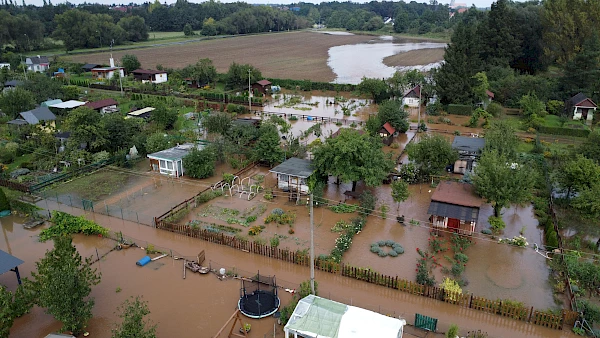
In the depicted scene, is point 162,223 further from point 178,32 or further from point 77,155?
point 178,32

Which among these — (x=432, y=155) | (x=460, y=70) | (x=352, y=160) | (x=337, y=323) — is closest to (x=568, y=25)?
(x=460, y=70)

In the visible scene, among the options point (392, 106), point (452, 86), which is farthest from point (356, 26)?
point (392, 106)

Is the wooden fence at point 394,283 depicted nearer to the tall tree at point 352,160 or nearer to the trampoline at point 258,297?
the trampoline at point 258,297

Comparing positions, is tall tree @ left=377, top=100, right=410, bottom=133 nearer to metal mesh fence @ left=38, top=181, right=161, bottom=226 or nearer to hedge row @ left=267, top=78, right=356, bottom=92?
metal mesh fence @ left=38, top=181, right=161, bottom=226

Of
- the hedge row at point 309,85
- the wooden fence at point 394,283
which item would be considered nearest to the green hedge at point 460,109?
the hedge row at point 309,85

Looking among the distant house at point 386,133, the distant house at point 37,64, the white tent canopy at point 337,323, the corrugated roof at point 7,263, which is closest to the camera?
the white tent canopy at point 337,323

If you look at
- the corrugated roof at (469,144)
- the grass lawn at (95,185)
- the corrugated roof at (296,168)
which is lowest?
the grass lawn at (95,185)
